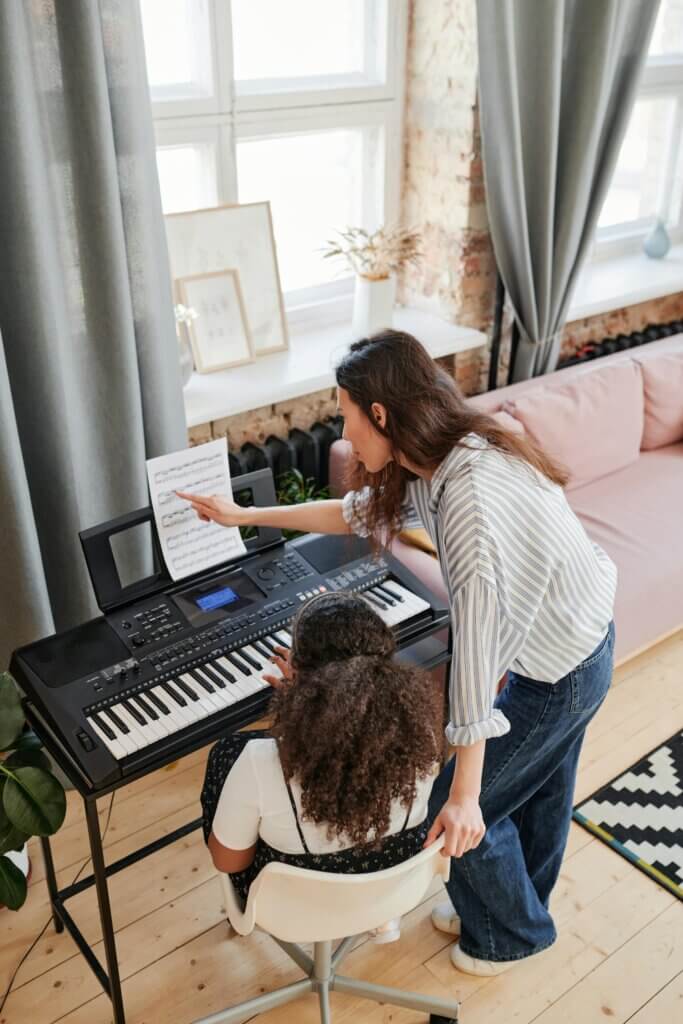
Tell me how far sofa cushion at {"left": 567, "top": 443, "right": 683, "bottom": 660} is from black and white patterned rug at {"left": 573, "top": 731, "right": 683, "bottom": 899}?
37 cm

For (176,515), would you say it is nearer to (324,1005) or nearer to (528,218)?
(324,1005)

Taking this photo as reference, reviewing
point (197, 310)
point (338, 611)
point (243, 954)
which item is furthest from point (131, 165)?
point (243, 954)

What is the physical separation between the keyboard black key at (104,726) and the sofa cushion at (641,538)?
5.29 ft

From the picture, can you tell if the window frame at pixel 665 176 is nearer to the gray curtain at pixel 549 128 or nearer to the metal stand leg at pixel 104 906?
the gray curtain at pixel 549 128

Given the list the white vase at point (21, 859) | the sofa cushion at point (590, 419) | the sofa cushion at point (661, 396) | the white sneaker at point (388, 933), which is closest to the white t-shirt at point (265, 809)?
the white sneaker at point (388, 933)

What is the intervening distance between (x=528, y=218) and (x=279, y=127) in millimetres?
940

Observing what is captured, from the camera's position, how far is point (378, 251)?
323 centimetres

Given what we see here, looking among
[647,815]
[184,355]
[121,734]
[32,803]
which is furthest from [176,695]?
[647,815]

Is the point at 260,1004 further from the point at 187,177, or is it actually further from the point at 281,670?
the point at 187,177

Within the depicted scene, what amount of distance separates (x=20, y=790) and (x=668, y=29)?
3.97m

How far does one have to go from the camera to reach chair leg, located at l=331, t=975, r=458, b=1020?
197 centimetres

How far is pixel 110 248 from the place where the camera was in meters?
2.22

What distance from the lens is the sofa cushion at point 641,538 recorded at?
2.85 m

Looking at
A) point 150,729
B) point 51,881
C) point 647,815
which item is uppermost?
point 150,729
